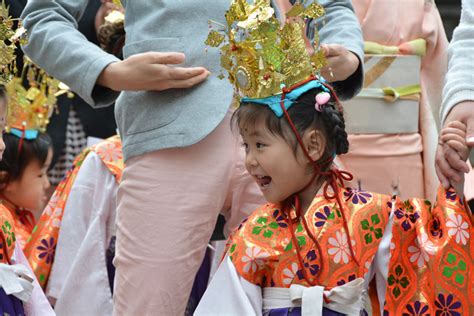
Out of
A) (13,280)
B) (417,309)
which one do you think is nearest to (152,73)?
(13,280)

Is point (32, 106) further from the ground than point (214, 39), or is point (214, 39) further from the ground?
point (214, 39)

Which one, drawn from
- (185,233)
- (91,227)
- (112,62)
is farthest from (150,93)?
(91,227)

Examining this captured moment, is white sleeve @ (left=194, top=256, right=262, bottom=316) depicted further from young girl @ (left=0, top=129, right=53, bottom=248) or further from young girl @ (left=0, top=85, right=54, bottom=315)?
young girl @ (left=0, top=129, right=53, bottom=248)

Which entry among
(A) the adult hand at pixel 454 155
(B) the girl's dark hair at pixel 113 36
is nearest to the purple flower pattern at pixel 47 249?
(B) the girl's dark hair at pixel 113 36

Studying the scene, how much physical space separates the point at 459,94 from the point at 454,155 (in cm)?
19

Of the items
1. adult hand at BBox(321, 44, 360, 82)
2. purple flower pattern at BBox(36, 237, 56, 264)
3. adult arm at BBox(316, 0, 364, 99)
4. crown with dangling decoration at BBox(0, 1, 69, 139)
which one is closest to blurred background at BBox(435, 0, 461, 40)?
crown with dangling decoration at BBox(0, 1, 69, 139)

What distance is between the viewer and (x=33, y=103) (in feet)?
16.2

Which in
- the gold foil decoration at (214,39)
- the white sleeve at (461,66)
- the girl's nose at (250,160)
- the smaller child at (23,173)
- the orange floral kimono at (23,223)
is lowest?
the orange floral kimono at (23,223)

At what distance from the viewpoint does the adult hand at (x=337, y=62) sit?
3055mm

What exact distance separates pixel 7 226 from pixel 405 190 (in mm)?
1369

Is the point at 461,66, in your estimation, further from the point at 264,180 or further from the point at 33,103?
the point at 33,103

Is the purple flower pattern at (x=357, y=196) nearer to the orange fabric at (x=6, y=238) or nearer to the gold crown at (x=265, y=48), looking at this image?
the gold crown at (x=265, y=48)

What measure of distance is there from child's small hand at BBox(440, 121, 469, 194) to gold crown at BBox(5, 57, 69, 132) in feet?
7.52

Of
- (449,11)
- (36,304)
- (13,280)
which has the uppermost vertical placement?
(13,280)
